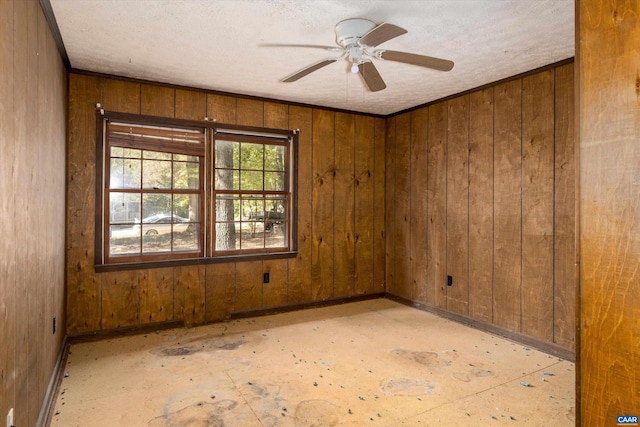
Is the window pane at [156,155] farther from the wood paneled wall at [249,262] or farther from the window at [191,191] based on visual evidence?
the wood paneled wall at [249,262]

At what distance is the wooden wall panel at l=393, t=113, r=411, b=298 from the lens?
4934 mm

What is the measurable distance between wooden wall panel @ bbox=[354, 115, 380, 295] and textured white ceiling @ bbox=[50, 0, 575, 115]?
3.65 feet

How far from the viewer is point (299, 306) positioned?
15.4ft

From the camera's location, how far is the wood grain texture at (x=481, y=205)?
3.92 metres

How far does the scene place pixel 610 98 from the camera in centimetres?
118

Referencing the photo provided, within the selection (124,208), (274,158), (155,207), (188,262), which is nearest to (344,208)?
(274,158)

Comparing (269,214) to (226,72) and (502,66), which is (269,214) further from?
(502,66)

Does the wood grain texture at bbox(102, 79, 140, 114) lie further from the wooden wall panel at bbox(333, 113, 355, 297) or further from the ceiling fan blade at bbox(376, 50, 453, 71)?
the ceiling fan blade at bbox(376, 50, 453, 71)

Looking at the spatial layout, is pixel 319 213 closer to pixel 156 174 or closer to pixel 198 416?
pixel 156 174

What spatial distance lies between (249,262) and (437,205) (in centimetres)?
236

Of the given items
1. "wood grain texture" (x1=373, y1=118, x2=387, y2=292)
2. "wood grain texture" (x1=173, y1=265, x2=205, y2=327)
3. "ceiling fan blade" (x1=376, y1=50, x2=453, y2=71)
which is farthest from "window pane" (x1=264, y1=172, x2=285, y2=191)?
"ceiling fan blade" (x1=376, y1=50, x2=453, y2=71)

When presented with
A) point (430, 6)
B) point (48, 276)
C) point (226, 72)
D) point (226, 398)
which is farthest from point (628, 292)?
point (226, 72)

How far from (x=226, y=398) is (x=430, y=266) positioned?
9.70ft

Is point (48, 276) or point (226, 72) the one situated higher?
point (226, 72)
